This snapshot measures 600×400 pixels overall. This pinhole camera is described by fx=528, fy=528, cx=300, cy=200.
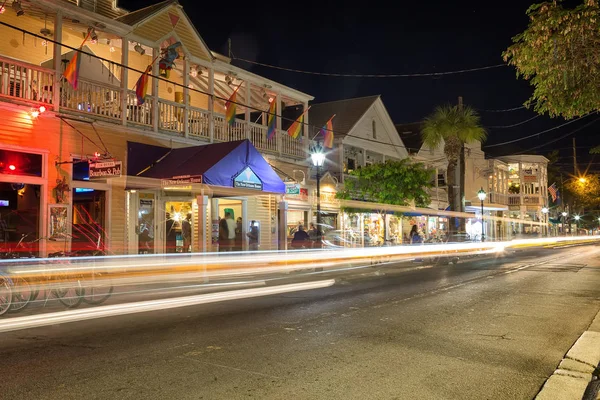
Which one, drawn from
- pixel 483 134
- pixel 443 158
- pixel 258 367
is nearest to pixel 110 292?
pixel 258 367

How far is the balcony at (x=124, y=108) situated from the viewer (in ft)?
46.6

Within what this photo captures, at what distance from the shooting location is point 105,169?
47.5 feet

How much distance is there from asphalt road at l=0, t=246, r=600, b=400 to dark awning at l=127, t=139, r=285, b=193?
214 inches

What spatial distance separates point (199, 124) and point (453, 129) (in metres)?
16.0

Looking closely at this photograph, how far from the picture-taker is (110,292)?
11.7 m

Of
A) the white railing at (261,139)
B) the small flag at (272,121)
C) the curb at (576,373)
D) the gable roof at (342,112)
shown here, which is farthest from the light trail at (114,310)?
the gable roof at (342,112)

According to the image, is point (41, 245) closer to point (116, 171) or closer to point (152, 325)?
point (116, 171)

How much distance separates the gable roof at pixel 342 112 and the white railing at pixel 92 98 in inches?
621

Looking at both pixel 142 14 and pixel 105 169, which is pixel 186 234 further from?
pixel 142 14

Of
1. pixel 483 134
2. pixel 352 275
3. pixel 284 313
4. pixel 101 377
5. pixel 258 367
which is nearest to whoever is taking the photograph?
pixel 101 377

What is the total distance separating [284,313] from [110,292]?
14.2 ft

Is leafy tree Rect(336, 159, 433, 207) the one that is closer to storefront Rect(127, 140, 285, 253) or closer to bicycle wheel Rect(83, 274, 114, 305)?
storefront Rect(127, 140, 285, 253)

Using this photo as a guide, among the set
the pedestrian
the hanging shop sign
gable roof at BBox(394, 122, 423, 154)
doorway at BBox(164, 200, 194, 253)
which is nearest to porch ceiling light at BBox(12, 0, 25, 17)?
the hanging shop sign

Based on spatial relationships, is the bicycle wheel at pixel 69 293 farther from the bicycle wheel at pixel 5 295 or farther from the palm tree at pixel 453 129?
the palm tree at pixel 453 129
